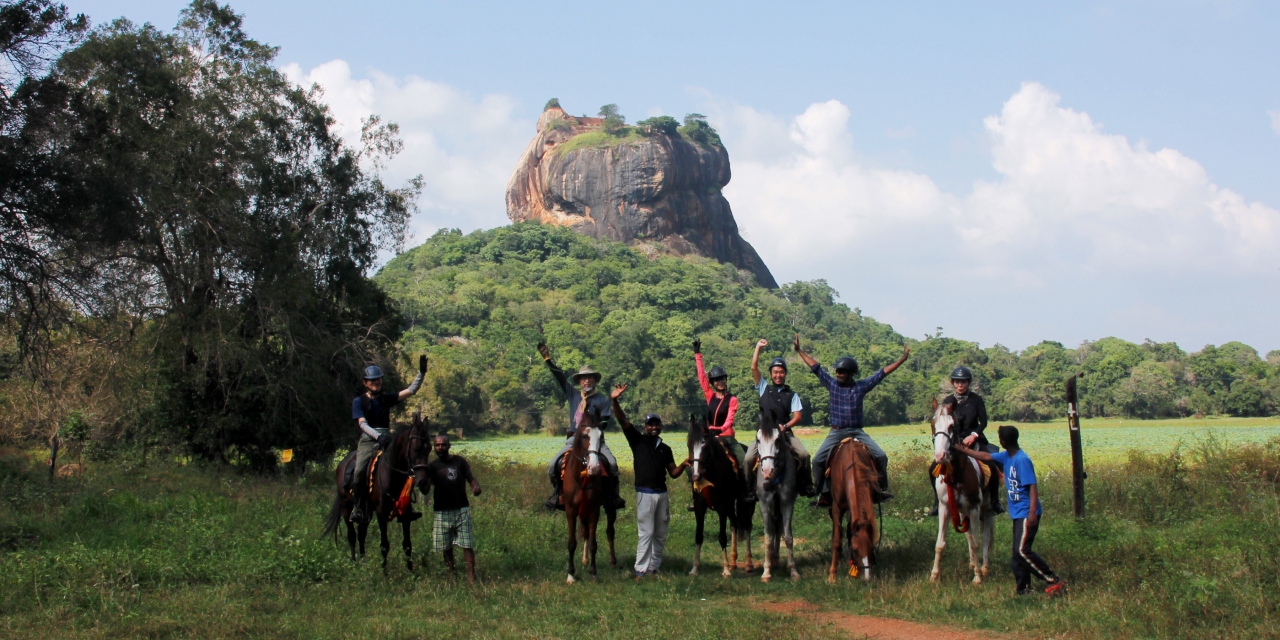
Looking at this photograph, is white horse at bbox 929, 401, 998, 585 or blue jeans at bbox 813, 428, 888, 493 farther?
blue jeans at bbox 813, 428, 888, 493

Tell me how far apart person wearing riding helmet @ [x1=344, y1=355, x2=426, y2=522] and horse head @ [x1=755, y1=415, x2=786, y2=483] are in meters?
3.71

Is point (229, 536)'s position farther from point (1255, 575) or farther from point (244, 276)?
point (244, 276)

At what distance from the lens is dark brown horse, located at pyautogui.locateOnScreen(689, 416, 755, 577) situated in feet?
34.5

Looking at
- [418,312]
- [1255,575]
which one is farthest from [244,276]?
[418,312]

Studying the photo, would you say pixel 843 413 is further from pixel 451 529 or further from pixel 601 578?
pixel 451 529

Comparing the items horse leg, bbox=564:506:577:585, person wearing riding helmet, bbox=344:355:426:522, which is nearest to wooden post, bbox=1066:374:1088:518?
horse leg, bbox=564:506:577:585

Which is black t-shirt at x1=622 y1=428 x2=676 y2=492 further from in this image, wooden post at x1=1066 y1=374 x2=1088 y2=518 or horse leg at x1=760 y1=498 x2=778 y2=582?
wooden post at x1=1066 y1=374 x2=1088 y2=518

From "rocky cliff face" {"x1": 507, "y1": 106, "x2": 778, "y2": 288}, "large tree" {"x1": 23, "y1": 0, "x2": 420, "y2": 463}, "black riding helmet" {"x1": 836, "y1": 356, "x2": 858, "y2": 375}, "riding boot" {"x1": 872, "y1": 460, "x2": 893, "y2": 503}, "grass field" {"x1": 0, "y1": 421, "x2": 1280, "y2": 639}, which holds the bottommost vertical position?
"grass field" {"x1": 0, "y1": 421, "x2": 1280, "y2": 639}

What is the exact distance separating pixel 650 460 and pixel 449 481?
2232 mm

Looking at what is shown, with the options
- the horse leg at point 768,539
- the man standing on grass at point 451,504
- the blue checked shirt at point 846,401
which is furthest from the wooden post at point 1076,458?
the man standing on grass at point 451,504

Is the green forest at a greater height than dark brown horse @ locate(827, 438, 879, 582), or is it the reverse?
the green forest

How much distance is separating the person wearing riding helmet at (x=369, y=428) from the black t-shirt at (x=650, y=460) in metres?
2.50

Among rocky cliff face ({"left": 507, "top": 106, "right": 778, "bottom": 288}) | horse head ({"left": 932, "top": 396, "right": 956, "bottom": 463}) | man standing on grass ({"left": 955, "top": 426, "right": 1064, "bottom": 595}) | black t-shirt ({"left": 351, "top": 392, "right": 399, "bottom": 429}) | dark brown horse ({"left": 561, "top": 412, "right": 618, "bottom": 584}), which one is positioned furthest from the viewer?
rocky cliff face ({"left": 507, "top": 106, "right": 778, "bottom": 288})

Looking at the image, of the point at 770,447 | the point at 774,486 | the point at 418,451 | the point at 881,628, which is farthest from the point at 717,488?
the point at 418,451
